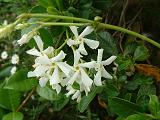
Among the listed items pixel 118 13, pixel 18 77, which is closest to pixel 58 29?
pixel 18 77

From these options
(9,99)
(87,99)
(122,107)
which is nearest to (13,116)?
(9,99)

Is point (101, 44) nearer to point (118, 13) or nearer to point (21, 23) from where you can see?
point (21, 23)

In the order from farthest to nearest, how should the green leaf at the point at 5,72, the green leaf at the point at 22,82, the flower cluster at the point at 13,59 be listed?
the green leaf at the point at 5,72
the flower cluster at the point at 13,59
the green leaf at the point at 22,82

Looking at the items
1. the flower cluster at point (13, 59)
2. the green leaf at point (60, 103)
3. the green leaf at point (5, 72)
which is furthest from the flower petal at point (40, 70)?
the green leaf at point (5, 72)

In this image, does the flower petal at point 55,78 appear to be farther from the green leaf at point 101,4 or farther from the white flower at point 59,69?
the green leaf at point 101,4

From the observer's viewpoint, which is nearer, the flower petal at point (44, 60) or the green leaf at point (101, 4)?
the flower petal at point (44, 60)

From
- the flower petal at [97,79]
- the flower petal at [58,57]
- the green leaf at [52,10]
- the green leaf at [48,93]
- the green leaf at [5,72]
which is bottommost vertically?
the green leaf at [5,72]
